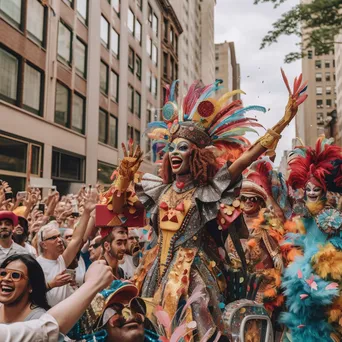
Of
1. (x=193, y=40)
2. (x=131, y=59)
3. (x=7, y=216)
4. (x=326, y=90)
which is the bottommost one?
(x=7, y=216)

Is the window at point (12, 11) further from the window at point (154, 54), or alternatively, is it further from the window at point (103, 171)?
the window at point (154, 54)

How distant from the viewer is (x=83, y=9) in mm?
20828

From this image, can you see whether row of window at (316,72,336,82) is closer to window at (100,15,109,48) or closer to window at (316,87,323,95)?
window at (316,87,323,95)

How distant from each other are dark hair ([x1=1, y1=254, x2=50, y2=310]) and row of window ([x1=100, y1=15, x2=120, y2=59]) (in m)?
22.3

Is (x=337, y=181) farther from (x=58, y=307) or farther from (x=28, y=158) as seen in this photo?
(x=28, y=158)

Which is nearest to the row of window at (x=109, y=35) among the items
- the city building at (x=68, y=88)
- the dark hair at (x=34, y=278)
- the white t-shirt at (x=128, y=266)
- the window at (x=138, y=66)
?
the city building at (x=68, y=88)

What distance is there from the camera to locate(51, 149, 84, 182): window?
1764 centimetres

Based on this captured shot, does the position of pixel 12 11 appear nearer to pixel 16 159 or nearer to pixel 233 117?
pixel 16 159

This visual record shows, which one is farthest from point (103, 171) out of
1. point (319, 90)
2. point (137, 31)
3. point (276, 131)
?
point (319, 90)

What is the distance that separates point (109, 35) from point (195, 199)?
22107 millimetres

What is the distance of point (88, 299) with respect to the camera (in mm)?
1854

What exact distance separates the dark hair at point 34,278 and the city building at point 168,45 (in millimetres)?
35248

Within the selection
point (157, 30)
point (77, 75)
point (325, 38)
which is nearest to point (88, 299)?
point (325, 38)

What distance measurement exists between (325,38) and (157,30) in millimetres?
29098
